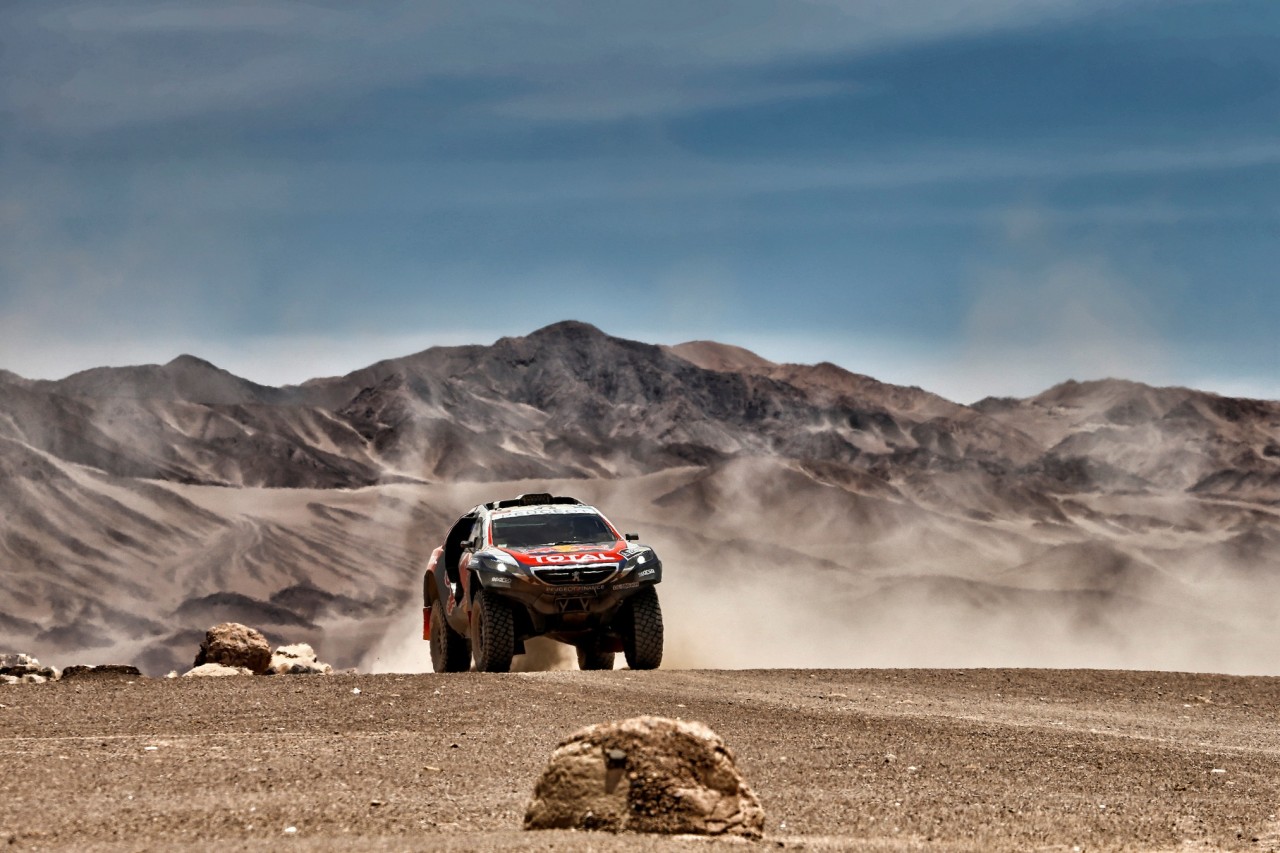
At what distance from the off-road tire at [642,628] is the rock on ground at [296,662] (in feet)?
18.4

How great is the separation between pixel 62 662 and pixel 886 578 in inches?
1446

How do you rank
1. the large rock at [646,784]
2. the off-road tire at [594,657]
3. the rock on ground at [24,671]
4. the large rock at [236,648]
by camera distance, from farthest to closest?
the large rock at [236,648] < the off-road tire at [594,657] < the rock on ground at [24,671] < the large rock at [646,784]

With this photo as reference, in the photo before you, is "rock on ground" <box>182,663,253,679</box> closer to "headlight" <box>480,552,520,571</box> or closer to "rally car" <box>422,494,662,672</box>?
"rally car" <box>422,494,662,672</box>

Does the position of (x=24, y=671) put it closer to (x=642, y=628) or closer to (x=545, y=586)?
(x=545, y=586)

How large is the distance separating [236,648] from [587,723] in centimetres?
1012

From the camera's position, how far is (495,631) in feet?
54.7

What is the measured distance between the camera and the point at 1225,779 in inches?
415

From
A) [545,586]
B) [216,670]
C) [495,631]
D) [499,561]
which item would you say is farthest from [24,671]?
[545,586]

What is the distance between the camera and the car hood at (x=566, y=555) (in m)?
16.7

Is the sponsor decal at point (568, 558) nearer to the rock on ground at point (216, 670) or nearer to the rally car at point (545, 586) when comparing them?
the rally car at point (545, 586)

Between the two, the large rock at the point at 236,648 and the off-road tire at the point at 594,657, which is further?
the large rock at the point at 236,648

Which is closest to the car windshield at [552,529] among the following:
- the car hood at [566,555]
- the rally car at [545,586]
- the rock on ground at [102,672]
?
the rally car at [545,586]

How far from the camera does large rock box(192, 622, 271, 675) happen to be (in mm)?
20891

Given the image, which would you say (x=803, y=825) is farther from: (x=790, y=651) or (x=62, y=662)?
(x=62, y=662)
